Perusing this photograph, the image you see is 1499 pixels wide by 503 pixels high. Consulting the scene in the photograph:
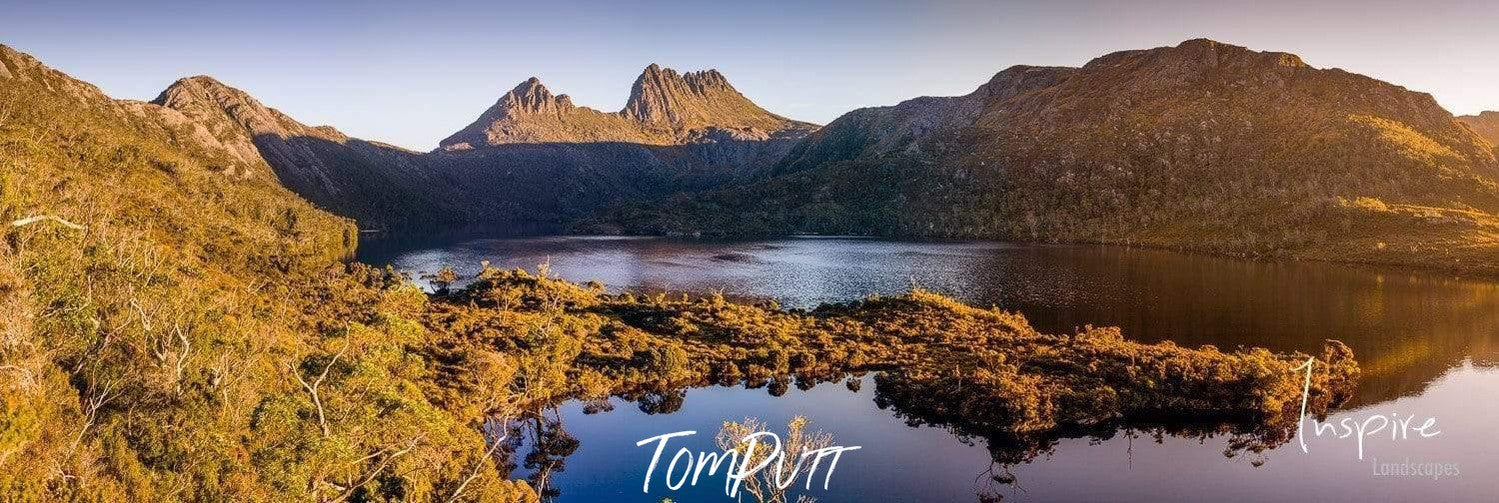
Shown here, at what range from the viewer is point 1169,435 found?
58.7 m

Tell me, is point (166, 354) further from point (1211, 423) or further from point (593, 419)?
point (1211, 423)

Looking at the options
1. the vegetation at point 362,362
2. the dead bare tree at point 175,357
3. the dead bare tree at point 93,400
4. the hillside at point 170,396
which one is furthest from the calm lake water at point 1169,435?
the dead bare tree at point 93,400

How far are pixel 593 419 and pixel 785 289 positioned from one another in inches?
2858

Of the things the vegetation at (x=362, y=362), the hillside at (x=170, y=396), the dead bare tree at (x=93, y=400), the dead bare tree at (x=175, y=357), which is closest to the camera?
the hillside at (x=170, y=396)

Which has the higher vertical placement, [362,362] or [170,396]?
[170,396]

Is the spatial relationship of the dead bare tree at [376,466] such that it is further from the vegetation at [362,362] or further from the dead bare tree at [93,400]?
the dead bare tree at [93,400]

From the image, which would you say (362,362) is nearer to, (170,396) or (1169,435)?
(170,396)

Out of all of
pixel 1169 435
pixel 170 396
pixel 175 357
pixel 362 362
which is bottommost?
pixel 1169 435

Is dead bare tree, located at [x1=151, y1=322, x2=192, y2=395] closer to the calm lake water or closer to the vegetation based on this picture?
A: the vegetation

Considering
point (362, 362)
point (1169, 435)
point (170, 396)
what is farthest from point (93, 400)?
point (1169, 435)

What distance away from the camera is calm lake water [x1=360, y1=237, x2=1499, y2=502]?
49344 millimetres

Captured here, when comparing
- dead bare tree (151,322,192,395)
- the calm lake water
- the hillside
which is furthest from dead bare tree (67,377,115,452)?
the calm lake water

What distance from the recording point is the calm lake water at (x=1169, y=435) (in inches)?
1943

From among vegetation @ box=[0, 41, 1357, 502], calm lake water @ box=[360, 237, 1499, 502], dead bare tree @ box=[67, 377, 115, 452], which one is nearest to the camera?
dead bare tree @ box=[67, 377, 115, 452]
